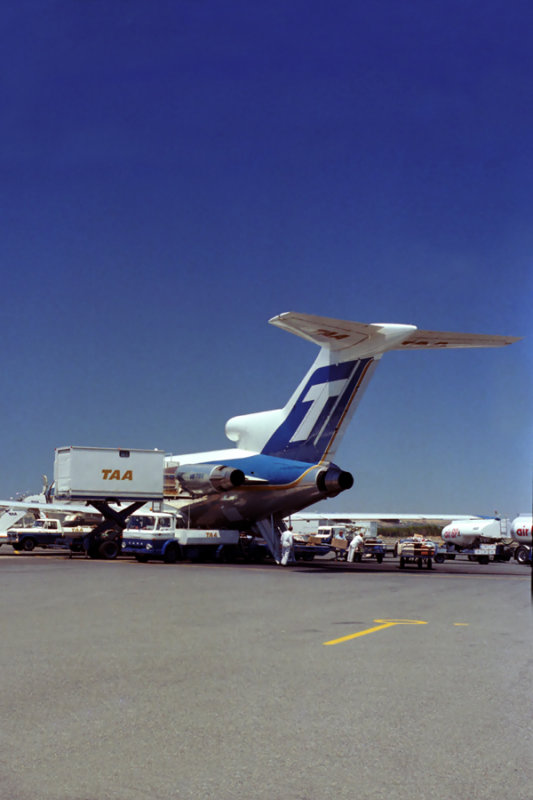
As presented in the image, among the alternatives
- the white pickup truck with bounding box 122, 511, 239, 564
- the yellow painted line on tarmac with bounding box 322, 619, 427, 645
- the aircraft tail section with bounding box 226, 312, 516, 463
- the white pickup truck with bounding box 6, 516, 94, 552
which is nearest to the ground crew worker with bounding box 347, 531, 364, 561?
the white pickup truck with bounding box 122, 511, 239, 564

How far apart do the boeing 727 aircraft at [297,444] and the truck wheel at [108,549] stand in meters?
3.49

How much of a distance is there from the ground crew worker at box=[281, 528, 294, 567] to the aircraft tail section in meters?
3.21

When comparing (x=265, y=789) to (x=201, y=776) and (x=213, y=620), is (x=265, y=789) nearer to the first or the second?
(x=201, y=776)

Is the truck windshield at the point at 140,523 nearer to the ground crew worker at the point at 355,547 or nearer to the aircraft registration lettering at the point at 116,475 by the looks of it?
the aircraft registration lettering at the point at 116,475

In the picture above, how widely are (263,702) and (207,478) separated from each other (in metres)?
27.9

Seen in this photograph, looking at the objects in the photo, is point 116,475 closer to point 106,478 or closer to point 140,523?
point 106,478

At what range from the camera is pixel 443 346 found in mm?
30203

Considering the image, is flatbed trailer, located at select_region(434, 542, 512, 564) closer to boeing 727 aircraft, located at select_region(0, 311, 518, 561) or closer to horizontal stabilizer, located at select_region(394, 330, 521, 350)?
boeing 727 aircraft, located at select_region(0, 311, 518, 561)

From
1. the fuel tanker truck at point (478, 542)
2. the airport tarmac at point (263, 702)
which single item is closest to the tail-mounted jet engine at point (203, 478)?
the airport tarmac at point (263, 702)

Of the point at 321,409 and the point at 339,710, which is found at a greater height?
the point at 321,409

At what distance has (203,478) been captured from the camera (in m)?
35.8

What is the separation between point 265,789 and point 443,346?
26.2 m

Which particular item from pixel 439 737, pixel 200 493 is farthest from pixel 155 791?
pixel 200 493

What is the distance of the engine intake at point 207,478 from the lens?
3416cm
